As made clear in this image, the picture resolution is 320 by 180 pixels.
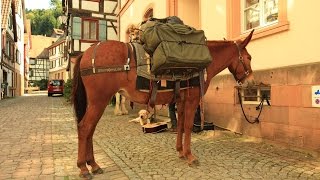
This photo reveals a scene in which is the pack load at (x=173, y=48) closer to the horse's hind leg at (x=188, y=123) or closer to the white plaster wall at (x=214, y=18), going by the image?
the horse's hind leg at (x=188, y=123)

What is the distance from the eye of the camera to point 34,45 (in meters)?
73.2

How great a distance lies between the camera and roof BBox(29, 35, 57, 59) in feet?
234

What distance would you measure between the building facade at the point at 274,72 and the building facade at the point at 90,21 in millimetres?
18954

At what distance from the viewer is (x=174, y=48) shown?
4988 millimetres

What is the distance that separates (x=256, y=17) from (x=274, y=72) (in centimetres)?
170

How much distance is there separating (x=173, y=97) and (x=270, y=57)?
270 cm

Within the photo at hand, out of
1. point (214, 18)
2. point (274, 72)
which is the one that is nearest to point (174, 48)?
point (274, 72)

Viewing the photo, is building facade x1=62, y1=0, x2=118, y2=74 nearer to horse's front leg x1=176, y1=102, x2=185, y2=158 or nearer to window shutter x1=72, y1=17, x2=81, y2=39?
window shutter x1=72, y1=17, x2=81, y2=39

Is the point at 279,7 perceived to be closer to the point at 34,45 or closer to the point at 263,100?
the point at 263,100

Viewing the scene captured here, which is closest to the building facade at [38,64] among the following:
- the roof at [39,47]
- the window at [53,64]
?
the roof at [39,47]

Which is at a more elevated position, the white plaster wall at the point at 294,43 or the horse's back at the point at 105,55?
the white plaster wall at the point at 294,43

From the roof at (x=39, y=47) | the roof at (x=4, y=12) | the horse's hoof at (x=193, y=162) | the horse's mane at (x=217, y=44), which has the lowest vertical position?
the horse's hoof at (x=193, y=162)

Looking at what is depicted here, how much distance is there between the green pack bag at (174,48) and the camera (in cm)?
491

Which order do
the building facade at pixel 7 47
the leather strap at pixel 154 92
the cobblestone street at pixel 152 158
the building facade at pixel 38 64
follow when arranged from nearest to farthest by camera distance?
the cobblestone street at pixel 152 158 → the leather strap at pixel 154 92 → the building facade at pixel 7 47 → the building facade at pixel 38 64
